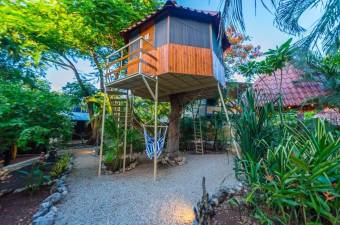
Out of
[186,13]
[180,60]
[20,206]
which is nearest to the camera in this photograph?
[20,206]

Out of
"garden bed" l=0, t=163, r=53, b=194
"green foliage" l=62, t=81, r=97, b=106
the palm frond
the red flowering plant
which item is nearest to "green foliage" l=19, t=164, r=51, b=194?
"garden bed" l=0, t=163, r=53, b=194

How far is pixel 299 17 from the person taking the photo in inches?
114

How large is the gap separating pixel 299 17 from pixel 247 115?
2.14 m

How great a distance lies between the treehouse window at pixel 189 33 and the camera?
5465 mm

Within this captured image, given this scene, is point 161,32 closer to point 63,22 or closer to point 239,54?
point 63,22

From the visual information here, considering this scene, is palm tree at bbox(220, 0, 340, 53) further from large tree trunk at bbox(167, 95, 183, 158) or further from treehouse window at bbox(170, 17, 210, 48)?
large tree trunk at bbox(167, 95, 183, 158)

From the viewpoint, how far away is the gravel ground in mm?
2905

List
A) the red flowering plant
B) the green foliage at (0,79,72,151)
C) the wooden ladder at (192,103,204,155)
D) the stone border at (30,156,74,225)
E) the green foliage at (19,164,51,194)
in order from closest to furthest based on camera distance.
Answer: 1. the stone border at (30,156,74,225)
2. the green foliage at (0,79,72,151)
3. the green foliage at (19,164,51,194)
4. the wooden ladder at (192,103,204,155)
5. the red flowering plant

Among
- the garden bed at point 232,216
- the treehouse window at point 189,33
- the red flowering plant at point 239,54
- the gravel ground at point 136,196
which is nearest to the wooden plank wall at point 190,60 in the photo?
the treehouse window at point 189,33

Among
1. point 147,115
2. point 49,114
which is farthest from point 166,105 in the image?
point 49,114

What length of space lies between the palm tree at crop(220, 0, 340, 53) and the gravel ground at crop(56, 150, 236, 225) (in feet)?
7.04

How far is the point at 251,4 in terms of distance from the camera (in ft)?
6.52

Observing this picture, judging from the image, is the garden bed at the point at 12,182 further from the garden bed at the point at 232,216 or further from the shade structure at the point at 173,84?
the garden bed at the point at 232,216

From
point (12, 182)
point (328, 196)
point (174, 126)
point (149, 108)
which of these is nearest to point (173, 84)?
point (174, 126)
